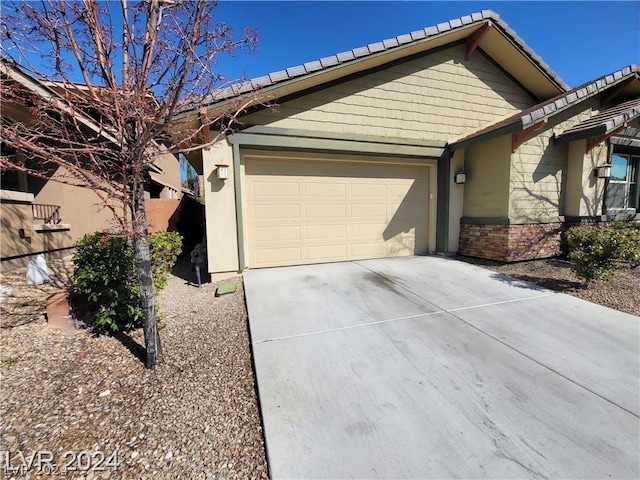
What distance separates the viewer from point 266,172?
6.16 m

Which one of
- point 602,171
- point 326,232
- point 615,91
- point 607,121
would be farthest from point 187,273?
point 615,91

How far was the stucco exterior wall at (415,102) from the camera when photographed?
20.3 feet

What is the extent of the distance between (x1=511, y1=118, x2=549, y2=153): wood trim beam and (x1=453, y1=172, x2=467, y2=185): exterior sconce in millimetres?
1220

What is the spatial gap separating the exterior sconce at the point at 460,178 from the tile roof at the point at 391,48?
3.26 m

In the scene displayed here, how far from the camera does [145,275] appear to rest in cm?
253

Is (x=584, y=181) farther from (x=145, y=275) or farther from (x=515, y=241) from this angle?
(x=145, y=275)

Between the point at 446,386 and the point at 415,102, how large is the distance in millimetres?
6651

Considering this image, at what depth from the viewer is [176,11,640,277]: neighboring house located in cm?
582

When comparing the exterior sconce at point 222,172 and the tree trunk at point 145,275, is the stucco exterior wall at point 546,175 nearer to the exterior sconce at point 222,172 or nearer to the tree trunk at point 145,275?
the exterior sconce at point 222,172

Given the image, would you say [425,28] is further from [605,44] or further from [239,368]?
[239,368]

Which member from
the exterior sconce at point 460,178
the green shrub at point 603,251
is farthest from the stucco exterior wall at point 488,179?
the green shrub at point 603,251

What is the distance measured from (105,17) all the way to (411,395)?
3.92 m

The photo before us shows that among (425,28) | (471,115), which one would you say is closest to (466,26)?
(425,28)

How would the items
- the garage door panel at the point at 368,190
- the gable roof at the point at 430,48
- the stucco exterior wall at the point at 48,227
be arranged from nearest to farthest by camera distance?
the stucco exterior wall at the point at 48,227, the gable roof at the point at 430,48, the garage door panel at the point at 368,190
